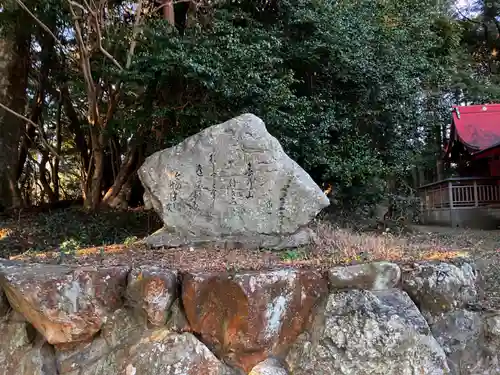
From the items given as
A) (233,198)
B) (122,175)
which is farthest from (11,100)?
(233,198)

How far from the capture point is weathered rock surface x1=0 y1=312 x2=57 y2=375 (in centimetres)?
349

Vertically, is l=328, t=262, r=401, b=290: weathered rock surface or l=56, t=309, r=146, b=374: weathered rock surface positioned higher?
l=328, t=262, r=401, b=290: weathered rock surface

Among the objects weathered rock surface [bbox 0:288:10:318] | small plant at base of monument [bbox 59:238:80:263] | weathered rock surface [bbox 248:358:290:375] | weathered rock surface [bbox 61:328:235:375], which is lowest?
weathered rock surface [bbox 248:358:290:375]

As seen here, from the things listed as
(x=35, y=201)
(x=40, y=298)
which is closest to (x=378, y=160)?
(x=40, y=298)

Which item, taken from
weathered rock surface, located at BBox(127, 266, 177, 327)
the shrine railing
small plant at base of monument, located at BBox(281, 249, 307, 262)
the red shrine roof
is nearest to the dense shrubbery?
small plant at base of monument, located at BBox(281, 249, 307, 262)

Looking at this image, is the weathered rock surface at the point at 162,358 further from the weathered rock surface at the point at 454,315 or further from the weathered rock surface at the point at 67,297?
the weathered rock surface at the point at 454,315

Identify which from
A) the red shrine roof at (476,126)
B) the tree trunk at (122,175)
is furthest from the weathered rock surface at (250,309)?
the red shrine roof at (476,126)

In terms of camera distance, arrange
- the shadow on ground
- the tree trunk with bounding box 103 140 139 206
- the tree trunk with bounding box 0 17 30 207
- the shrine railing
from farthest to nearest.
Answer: the shrine railing < the tree trunk with bounding box 0 17 30 207 < the tree trunk with bounding box 103 140 139 206 < the shadow on ground

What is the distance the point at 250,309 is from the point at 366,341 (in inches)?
35.2

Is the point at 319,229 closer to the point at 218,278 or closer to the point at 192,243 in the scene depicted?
the point at 192,243

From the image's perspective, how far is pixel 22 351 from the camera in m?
3.58

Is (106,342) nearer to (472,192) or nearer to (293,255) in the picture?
(293,255)

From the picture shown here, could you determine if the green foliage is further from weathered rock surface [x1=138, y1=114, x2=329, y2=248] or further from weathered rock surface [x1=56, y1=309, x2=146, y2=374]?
weathered rock surface [x1=56, y1=309, x2=146, y2=374]

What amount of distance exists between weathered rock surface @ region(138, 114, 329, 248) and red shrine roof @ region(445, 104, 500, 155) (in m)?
12.6
